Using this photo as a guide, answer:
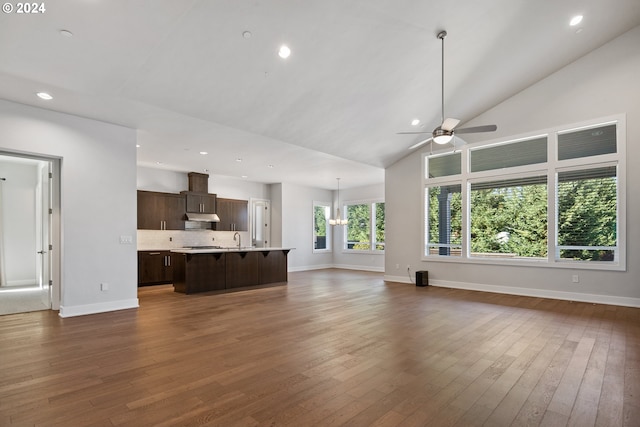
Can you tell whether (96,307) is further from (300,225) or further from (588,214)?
(588,214)

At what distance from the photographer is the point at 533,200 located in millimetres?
6566

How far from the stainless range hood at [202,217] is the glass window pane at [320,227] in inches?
152

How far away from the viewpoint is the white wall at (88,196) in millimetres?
4707

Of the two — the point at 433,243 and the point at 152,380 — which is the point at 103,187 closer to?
the point at 152,380

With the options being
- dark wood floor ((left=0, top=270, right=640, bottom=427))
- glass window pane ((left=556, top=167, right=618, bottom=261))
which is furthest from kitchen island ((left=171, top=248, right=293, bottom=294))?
glass window pane ((left=556, top=167, right=618, bottom=261))

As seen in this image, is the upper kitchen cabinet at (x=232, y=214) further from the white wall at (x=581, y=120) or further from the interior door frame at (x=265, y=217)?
the white wall at (x=581, y=120)

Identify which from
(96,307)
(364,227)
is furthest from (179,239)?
(364,227)

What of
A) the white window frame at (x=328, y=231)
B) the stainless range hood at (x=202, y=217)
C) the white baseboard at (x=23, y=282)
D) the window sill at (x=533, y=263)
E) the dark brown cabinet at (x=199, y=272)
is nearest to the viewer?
the window sill at (x=533, y=263)

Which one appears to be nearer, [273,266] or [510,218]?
[510,218]

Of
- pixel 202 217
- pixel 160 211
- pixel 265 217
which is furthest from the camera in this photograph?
pixel 265 217

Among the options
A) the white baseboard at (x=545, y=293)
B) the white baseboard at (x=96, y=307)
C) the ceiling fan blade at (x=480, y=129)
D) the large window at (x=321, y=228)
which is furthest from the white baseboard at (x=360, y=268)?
the white baseboard at (x=96, y=307)

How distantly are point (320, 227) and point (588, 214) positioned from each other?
8.15 m

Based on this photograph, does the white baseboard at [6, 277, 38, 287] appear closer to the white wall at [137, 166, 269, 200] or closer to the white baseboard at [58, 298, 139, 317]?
the white wall at [137, 166, 269, 200]

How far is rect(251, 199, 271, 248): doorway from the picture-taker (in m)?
11.0
